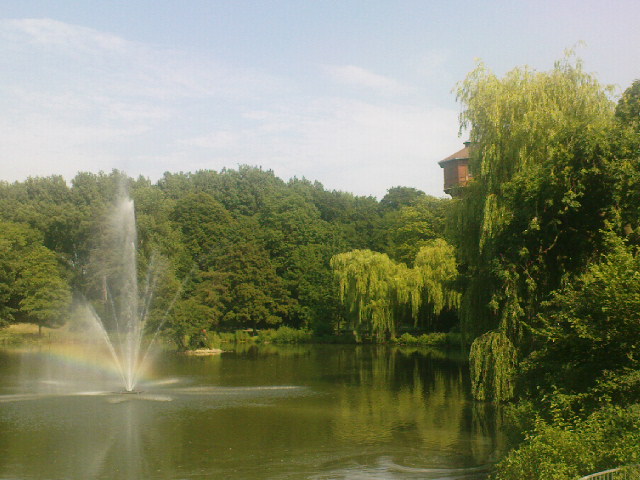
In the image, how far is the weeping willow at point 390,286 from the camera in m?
41.9

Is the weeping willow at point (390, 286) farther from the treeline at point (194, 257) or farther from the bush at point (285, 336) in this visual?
the bush at point (285, 336)

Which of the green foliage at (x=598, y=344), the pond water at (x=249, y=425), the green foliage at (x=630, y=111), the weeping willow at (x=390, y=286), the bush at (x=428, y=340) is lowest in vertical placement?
the pond water at (x=249, y=425)

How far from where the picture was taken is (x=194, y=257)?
60.7 m

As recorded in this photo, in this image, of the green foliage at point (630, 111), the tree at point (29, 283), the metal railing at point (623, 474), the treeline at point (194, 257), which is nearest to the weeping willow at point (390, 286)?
the treeline at point (194, 257)

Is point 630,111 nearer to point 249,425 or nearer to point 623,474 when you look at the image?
point 623,474

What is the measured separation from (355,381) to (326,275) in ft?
92.8

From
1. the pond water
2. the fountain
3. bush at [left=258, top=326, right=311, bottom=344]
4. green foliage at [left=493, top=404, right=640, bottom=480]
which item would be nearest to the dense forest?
green foliage at [left=493, top=404, right=640, bottom=480]

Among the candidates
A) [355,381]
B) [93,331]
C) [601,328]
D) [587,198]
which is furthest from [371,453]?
[93,331]

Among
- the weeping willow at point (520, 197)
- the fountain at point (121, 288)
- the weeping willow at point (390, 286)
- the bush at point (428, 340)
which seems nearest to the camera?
the weeping willow at point (520, 197)

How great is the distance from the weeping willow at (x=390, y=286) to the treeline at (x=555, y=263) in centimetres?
1689

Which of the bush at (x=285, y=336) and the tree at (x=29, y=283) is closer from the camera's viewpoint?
the tree at (x=29, y=283)

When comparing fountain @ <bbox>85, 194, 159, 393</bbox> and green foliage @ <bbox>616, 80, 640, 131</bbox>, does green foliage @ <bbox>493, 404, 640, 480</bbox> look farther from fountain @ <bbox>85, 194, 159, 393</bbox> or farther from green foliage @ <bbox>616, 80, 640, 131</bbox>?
fountain @ <bbox>85, 194, 159, 393</bbox>

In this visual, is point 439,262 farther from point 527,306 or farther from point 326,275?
point 527,306

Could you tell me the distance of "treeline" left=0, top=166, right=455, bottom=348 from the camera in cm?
4819
